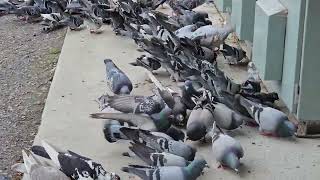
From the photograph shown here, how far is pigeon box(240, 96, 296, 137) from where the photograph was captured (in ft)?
11.3

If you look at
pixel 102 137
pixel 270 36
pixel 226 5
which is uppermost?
pixel 270 36

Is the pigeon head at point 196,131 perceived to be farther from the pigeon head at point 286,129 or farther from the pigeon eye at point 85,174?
the pigeon eye at point 85,174

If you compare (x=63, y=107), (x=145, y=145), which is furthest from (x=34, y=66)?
(x=145, y=145)

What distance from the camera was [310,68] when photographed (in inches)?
132

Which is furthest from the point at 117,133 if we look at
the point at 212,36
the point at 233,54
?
the point at 212,36

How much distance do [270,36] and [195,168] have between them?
3.28 feet

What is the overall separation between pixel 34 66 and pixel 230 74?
164cm

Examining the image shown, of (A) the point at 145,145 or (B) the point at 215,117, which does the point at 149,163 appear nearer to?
(A) the point at 145,145

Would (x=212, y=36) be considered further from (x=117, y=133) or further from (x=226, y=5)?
(x=117, y=133)

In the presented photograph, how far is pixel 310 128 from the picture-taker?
139 inches

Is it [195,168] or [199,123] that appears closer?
[195,168]

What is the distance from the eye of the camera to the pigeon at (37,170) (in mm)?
2936

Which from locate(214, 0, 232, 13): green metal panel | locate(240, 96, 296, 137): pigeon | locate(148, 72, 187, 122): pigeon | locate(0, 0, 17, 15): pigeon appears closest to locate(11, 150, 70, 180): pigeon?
locate(148, 72, 187, 122): pigeon

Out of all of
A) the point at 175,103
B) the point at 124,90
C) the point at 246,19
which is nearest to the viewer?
the point at 175,103
